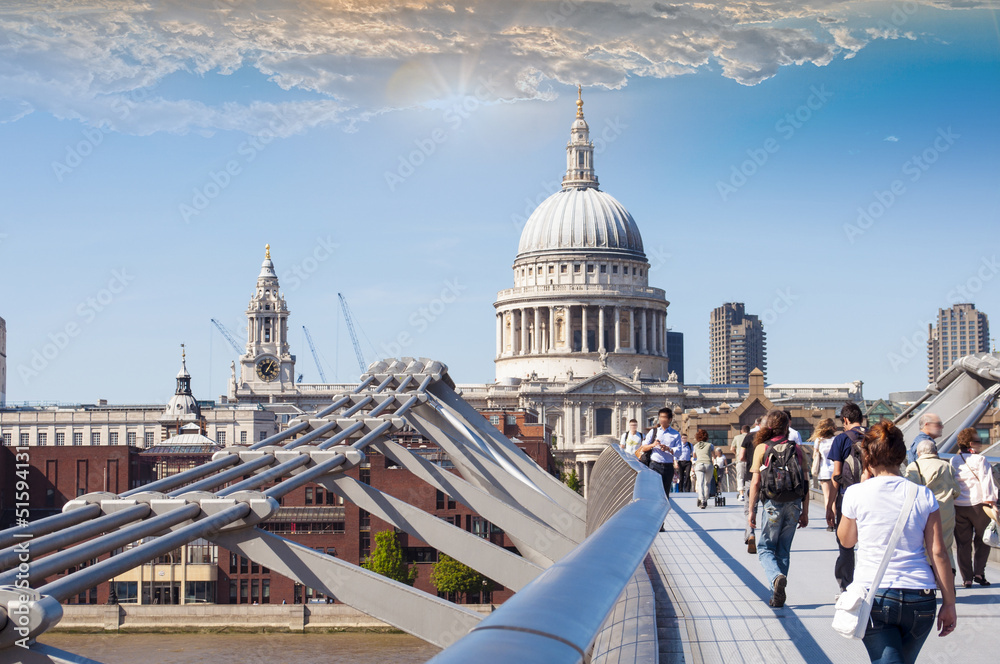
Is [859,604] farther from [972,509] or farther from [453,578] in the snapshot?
[453,578]

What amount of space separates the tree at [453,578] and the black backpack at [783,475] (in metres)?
50.4

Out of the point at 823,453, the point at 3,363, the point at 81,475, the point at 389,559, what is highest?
the point at 3,363

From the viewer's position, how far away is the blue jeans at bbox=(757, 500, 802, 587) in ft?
38.3

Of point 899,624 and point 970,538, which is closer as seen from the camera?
point 899,624

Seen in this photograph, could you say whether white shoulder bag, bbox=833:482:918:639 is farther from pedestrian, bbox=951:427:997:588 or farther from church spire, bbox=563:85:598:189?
church spire, bbox=563:85:598:189

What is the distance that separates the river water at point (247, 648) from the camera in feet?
185

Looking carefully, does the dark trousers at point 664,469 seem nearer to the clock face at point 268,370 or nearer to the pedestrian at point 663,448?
the pedestrian at point 663,448

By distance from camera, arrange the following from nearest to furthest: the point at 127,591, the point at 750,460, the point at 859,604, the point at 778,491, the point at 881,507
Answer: the point at 859,604, the point at 881,507, the point at 778,491, the point at 750,460, the point at 127,591

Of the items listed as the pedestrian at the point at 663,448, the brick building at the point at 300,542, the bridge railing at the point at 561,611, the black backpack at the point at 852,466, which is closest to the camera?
the bridge railing at the point at 561,611

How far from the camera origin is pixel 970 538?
1297 centimetres

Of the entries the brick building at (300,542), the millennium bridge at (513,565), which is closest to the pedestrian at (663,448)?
the millennium bridge at (513,565)

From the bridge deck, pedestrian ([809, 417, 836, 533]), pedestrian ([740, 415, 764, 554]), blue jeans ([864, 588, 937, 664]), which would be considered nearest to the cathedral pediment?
pedestrian ([740, 415, 764, 554])

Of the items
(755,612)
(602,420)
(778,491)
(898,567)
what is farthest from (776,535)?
(602,420)

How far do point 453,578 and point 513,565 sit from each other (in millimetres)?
50760
